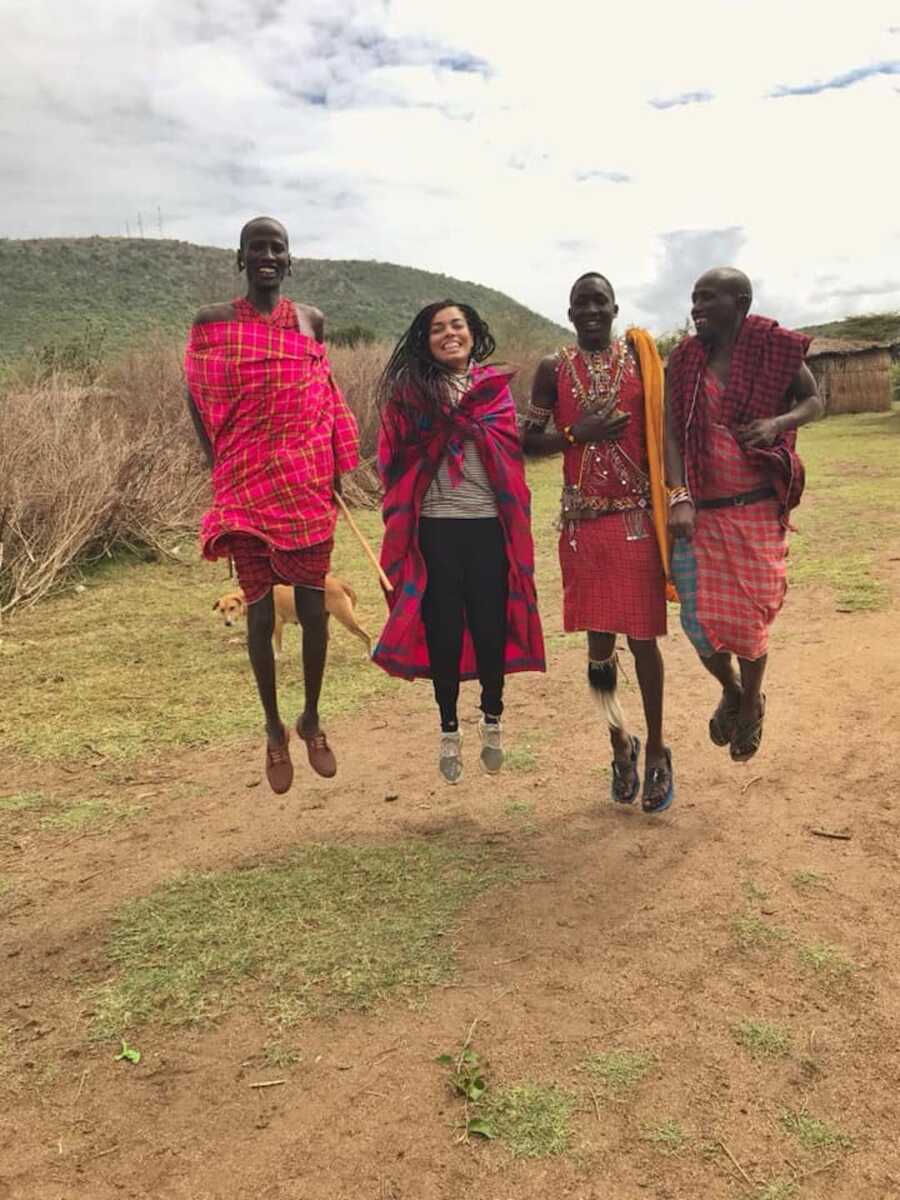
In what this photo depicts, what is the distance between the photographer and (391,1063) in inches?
90.7

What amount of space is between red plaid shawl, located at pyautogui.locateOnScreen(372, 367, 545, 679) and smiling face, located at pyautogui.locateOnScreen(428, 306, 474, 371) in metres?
0.09

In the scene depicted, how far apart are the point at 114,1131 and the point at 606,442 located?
102 inches

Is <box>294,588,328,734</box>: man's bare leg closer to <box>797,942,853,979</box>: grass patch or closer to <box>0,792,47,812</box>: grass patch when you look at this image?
<box>0,792,47,812</box>: grass patch

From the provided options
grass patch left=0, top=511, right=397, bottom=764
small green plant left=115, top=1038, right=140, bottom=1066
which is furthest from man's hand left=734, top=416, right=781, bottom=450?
grass patch left=0, top=511, right=397, bottom=764

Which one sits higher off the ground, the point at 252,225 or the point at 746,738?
the point at 252,225

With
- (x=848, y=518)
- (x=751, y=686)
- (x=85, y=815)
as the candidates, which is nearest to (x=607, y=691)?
(x=751, y=686)

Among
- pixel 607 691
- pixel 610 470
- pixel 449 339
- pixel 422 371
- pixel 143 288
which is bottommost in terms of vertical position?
pixel 607 691

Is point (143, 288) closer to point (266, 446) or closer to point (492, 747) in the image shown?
point (266, 446)

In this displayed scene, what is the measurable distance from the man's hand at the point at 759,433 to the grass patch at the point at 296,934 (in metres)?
1.74

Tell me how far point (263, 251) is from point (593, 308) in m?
1.20

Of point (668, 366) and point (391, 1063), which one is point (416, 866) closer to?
point (391, 1063)

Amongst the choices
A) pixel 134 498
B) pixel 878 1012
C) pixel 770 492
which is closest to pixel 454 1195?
pixel 878 1012

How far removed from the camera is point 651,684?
3.53 m

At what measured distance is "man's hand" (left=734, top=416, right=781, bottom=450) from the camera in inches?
126
